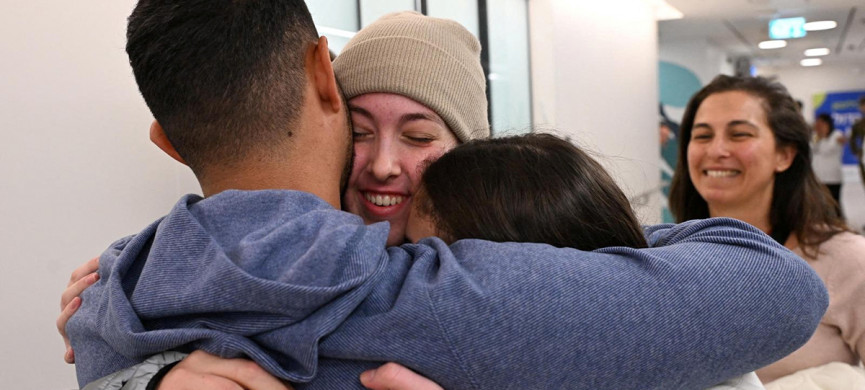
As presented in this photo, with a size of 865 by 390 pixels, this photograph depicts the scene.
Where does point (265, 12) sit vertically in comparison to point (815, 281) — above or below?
above

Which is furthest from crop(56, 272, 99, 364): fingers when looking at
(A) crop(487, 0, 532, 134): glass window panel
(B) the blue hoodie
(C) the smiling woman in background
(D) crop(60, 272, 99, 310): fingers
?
(A) crop(487, 0, 532, 134): glass window panel

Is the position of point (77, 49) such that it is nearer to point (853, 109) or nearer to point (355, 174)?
point (355, 174)

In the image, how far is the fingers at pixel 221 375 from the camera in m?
0.87

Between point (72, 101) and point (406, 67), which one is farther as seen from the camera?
point (72, 101)

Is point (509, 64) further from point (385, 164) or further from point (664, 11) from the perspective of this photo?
point (385, 164)

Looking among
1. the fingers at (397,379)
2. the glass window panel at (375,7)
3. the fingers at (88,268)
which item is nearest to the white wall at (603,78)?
the glass window panel at (375,7)

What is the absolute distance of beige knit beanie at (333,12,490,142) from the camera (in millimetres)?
1628

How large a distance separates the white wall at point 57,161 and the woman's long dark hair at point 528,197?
→ 4.53ft

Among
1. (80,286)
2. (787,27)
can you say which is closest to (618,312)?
(80,286)

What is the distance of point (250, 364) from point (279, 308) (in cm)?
11

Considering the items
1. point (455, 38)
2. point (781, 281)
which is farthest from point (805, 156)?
point (781, 281)

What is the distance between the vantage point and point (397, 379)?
84 centimetres

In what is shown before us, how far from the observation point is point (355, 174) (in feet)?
5.22

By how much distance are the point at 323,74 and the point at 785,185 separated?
7.69 ft
